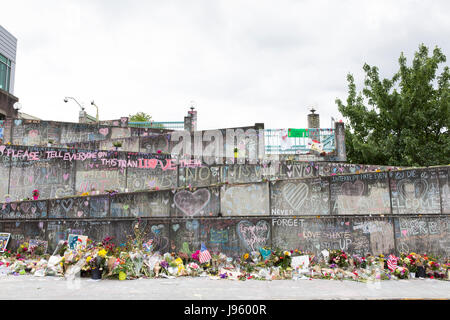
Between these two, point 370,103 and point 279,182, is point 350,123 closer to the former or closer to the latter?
point 370,103

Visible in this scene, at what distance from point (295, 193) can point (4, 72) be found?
35.5 metres

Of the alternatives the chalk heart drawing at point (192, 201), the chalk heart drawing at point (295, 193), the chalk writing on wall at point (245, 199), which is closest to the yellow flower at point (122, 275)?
the chalk heart drawing at point (192, 201)

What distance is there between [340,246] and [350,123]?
13415 millimetres

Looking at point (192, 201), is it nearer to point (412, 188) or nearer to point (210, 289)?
point (210, 289)

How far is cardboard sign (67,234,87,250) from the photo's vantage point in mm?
9320

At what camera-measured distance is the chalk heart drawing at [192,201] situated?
9.61m

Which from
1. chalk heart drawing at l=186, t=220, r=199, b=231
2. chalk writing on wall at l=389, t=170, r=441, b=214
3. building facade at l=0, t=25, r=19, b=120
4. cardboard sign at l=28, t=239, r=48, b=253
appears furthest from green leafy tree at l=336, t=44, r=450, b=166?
building facade at l=0, t=25, r=19, b=120

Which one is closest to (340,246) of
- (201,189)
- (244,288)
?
(244,288)

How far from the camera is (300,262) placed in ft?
27.9

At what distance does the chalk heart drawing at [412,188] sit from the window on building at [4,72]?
36.2m

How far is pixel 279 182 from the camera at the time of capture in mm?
9695

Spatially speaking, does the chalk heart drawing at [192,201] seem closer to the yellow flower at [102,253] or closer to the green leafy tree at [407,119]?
the yellow flower at [102,253]

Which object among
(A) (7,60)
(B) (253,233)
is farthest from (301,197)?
(A) (7,60)

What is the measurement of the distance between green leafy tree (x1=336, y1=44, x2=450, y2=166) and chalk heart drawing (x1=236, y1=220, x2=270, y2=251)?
11378 millimetres
